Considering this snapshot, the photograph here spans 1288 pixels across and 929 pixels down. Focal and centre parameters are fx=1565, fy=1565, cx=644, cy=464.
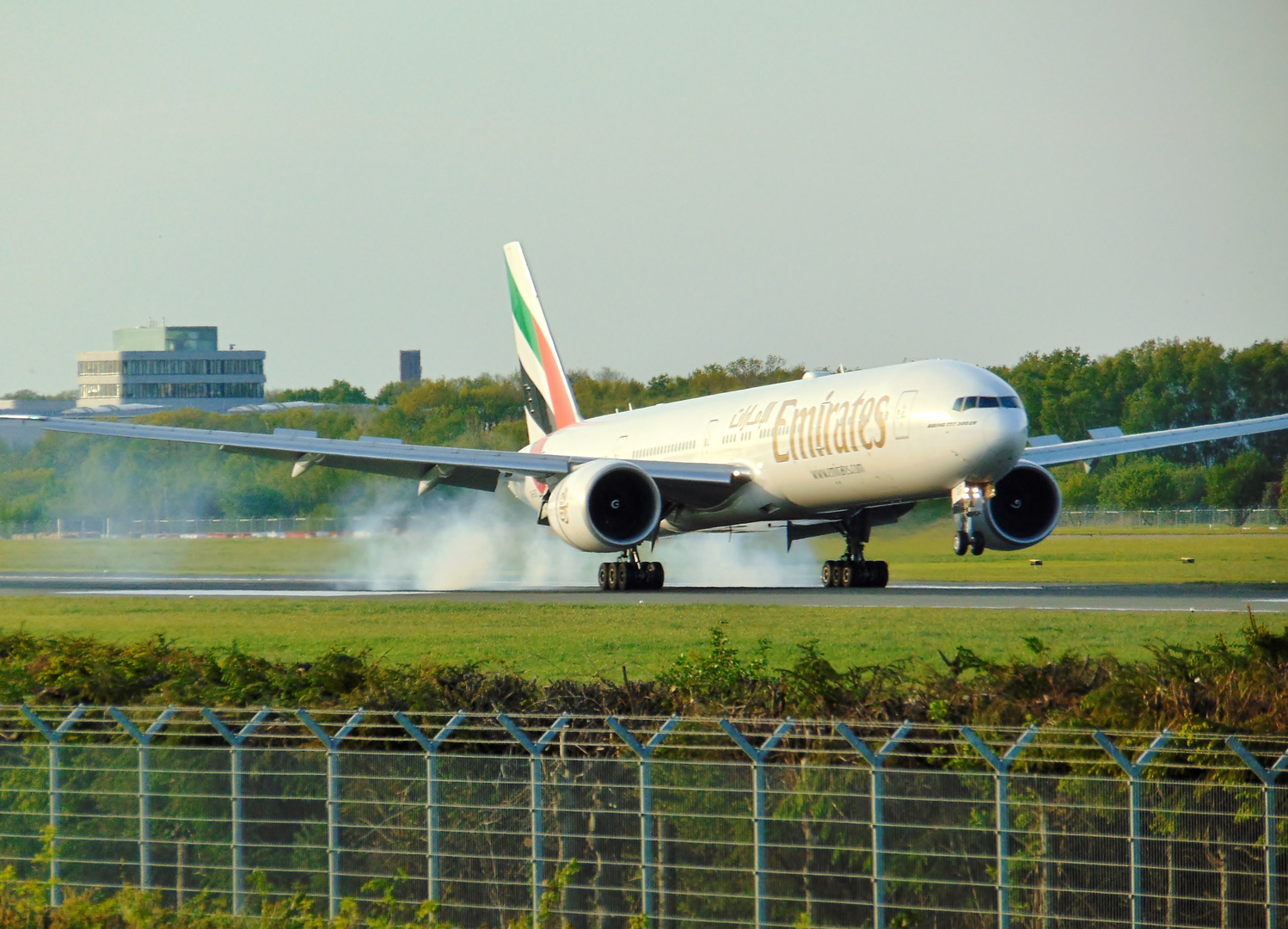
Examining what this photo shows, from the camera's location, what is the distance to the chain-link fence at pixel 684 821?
26.2ft

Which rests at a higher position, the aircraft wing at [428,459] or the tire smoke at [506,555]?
the aircraft wing at [428,459]

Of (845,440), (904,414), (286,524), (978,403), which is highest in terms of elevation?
(978,403)

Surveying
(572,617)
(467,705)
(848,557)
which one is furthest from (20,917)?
(848,557)

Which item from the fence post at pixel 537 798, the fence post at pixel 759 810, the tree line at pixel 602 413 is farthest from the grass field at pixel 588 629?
the tree line at pixel 602 413

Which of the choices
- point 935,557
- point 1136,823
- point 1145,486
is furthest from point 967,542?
point 1145,486

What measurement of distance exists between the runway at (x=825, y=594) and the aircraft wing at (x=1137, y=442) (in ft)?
9.63

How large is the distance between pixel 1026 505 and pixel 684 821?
2616 centimetres

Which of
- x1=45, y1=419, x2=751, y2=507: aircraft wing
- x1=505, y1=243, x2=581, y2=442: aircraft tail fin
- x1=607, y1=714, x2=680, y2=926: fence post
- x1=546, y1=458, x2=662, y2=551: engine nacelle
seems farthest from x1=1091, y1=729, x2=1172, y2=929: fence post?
x1=505, y1=243, x2=581, y2=442: aircraft tail fin

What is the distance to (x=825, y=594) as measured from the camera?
106 feet

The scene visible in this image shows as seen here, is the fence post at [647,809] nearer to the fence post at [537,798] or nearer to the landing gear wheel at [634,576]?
the fence post at [537,798]

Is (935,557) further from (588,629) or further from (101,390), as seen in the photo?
(101,390)

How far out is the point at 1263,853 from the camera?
7.96 m

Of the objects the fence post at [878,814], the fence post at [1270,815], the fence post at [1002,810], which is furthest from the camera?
the fence post at [878,814]

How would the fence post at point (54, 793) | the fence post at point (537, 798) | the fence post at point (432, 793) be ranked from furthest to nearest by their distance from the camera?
the fence post at point (54, 793) → the fence post at point (432, 793) → the fence post at point (537, 798)
